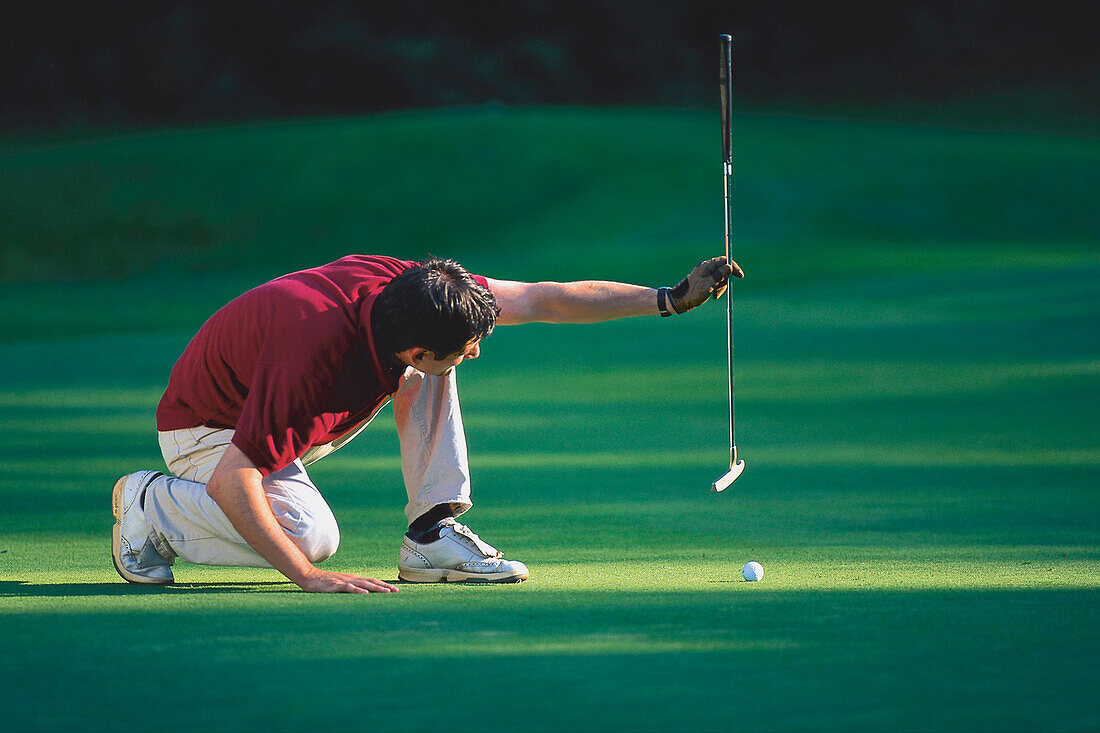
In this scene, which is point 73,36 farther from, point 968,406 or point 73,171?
point 968,406

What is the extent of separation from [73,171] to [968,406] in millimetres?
14215

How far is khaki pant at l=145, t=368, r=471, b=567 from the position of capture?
3.65m

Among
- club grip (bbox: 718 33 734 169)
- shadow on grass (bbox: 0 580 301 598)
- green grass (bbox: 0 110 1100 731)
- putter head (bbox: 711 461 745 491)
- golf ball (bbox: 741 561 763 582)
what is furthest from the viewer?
club grip (bbox: 718 33 734 169)

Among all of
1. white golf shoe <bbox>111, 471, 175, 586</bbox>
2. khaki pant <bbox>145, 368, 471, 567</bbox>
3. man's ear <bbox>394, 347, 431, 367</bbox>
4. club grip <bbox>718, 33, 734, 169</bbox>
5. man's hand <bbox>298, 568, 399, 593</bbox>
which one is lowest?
man's hand <bbox>298, 568, 399, 593</bbox>

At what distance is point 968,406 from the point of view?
7.70 m

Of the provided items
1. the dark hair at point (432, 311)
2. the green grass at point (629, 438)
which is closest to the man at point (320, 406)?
the dark hair at point (432, 311)

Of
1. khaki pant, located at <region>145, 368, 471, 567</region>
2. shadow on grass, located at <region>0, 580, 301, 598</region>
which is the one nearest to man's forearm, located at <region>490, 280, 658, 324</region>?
khaki pant, located at <region>145, 368, 471, 567</region>

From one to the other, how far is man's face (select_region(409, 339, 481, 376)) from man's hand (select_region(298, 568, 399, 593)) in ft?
1.60

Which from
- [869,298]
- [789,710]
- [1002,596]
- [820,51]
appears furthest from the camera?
[820,51]

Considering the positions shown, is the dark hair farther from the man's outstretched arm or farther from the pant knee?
the pant knee

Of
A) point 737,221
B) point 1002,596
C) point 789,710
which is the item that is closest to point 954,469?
point 1002,596

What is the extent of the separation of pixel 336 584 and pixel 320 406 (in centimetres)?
40

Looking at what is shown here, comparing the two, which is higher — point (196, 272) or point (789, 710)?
point (196, 272)

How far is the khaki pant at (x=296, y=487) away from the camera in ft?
12.0
